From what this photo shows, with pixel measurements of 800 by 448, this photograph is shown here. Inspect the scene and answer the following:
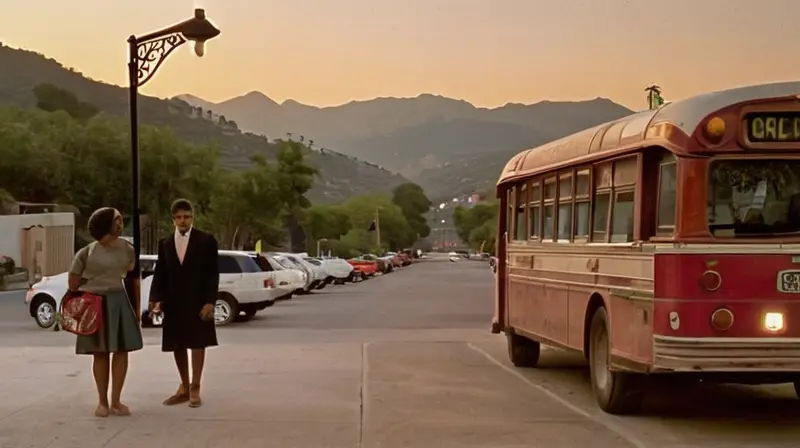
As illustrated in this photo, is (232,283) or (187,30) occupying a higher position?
(187,30)

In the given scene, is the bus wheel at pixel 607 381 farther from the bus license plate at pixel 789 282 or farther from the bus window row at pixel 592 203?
the bus license plate at pixel 789 282

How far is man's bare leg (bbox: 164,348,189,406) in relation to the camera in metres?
11.4

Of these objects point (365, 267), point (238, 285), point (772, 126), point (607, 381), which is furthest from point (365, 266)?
point (772, 126)

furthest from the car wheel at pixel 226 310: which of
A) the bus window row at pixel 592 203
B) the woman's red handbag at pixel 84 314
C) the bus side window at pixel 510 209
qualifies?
the woman's red handbag at pixel 84 314

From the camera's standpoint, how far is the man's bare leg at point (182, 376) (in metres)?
11.4

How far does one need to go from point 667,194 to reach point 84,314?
525 cm

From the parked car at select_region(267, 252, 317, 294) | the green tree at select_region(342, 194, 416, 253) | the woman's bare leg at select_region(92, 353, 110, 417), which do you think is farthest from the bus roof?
A: the green tree at select_region(342, 194, 416, 253)

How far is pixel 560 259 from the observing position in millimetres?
13117

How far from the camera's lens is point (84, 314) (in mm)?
10555

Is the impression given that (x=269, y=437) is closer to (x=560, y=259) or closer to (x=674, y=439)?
(x=674, y=439)

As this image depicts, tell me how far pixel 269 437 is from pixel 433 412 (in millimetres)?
2091

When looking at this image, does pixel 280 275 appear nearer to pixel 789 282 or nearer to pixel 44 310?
pixel 44 310

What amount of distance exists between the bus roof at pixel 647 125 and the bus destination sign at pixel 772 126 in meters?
0.16

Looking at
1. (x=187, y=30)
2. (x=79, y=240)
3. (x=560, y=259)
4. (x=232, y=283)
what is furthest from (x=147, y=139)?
(x=560, y=259)
